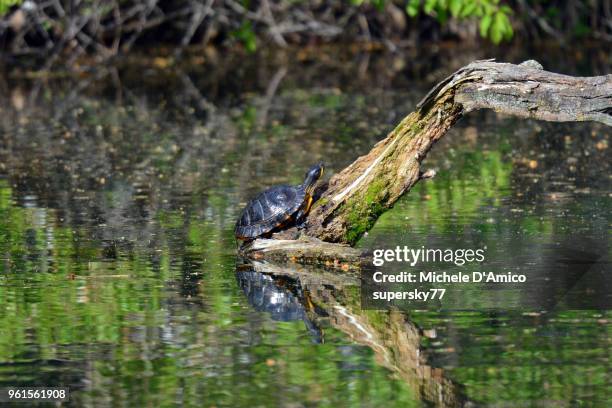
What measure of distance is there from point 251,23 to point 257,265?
1439cm

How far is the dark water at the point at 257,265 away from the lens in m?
6.55

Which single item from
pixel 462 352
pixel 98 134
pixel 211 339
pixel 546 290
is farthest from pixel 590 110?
pixel 98 134

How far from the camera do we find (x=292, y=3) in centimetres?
2575

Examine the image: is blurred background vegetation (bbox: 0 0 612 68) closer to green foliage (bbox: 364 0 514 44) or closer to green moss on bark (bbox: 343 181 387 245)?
green foliage (bbox: 364 0 514 44)

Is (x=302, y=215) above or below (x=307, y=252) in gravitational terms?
above

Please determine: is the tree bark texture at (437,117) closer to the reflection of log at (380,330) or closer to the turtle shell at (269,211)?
the turtle shell at (269,211)

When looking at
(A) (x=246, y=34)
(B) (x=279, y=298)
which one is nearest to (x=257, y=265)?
(B) (x=279, y=298)

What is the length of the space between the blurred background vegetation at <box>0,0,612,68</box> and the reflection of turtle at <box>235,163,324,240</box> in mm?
13785

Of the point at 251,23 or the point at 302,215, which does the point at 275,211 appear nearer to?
the point at 302,215

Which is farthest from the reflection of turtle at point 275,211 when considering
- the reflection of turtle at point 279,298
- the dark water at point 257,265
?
the reflection of turtle at point 279,298

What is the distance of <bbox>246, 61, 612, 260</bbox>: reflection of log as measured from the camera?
857 centimetres

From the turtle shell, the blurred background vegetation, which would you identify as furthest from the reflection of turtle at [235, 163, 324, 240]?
the blurred background vegetation

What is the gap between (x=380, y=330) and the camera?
7434mm

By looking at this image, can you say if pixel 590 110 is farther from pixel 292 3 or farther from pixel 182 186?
pixel 292 3
